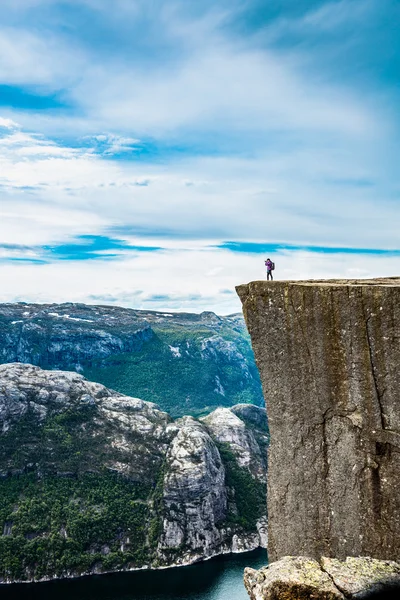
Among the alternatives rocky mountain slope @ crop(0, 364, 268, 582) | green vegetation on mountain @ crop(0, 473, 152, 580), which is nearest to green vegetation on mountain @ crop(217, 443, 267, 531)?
rocky mountain slope @ crop(0, 364, 268, 582)

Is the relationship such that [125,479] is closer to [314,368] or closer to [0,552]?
[0,552]

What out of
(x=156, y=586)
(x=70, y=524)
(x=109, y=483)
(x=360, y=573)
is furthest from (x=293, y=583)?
(x=109, y=483)

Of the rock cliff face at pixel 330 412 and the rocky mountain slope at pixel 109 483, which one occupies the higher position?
the rock cliff face at pixel 330 412

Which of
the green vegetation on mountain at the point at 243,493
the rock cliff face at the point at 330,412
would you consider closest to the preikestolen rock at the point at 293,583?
the rock cliff face at the point at 330,412

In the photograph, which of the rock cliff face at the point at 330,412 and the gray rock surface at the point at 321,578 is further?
the rock cliff face at the point at 330,412

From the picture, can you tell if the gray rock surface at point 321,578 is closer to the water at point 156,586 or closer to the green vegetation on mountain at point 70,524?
the water at point 156,586

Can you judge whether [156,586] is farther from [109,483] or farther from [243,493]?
[243,493]
